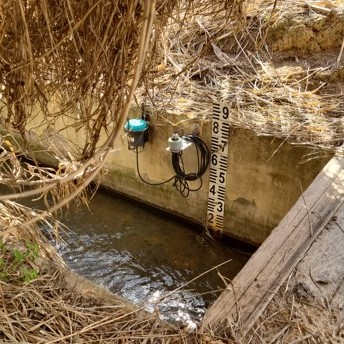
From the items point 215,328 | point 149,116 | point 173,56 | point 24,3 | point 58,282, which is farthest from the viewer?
point 173,56

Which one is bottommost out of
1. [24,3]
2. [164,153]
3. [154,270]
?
[154,270]

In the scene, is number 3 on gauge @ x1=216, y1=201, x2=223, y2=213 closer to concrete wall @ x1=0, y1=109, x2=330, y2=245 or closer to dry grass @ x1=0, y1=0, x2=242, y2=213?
concrete wall @ x1=0, y1=109, x2=330, y2=245

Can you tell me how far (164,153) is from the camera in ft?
14.0

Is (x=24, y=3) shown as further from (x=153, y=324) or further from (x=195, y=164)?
(x=195, y=164)

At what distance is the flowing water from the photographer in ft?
11.9

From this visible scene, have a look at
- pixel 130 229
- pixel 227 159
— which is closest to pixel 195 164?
pixel 227 159

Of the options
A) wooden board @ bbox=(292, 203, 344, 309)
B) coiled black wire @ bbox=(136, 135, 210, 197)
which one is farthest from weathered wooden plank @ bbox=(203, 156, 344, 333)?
coiled black wire @ bbox=(136, 135, 210, 197)

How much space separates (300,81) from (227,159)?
1.13 metres

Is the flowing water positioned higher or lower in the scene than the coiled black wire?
lower

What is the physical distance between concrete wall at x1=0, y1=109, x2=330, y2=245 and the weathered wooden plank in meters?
0.99

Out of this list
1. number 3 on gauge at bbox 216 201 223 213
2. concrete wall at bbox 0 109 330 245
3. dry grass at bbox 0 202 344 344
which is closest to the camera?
dry grass at bbox 0 202 344 344

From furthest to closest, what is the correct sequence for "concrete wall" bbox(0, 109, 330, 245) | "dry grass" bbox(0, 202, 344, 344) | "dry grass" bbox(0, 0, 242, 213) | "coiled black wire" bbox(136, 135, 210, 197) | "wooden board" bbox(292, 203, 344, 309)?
"coiled black wire" bbox(136, 135, 210, 197) → "concrete wall" bbox(0, 109, 330, 245) → "wooden board" bbox(292, 203, 344, 309) → "dry grass" bbox(0, 202, 344, 344) → "dry grass" bbox(0, 0, 242, 213)

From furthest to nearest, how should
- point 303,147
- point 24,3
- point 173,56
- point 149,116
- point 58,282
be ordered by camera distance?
point 173,56
point 149,116
point 303,147
point 58,282
point 24,3

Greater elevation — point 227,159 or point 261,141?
point 261,141
